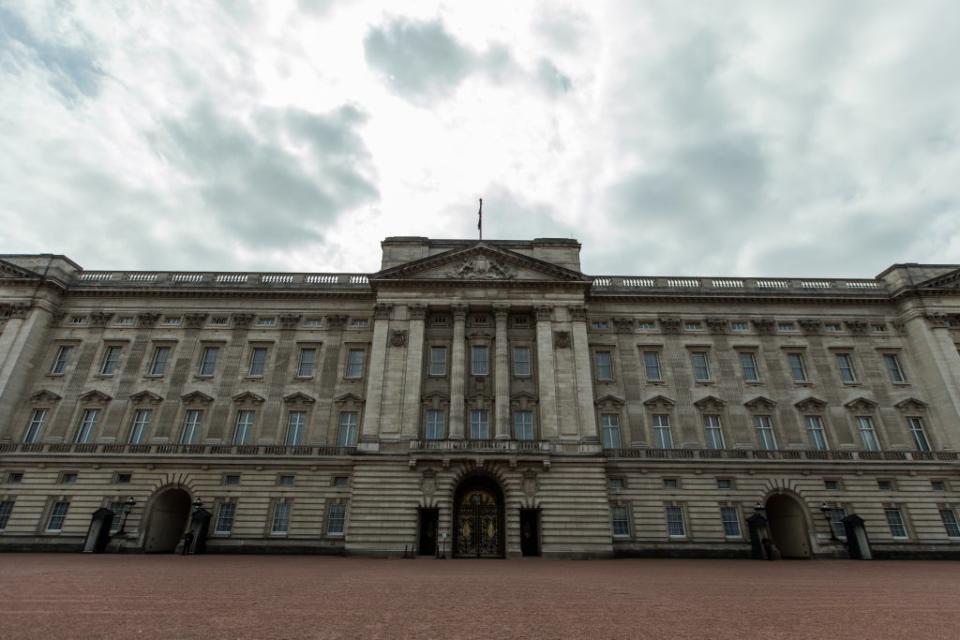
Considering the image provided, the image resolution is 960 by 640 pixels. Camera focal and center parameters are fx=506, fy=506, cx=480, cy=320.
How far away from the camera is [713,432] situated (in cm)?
3731

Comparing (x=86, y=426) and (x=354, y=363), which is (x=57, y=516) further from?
(x=354, y=363)

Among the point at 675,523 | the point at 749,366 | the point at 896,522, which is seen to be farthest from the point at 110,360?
the point at 896,522

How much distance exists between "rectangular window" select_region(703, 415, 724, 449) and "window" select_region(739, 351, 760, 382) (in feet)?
14.2

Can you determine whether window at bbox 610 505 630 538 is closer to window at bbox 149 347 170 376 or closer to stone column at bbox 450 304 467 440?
stone column at bbox 450 304 467 440

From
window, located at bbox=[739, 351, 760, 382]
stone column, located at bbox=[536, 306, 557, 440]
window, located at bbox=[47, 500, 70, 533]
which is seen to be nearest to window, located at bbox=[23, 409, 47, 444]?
window, located at bbox=[47, 500, 70, 533]

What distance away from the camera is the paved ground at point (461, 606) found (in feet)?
29.1

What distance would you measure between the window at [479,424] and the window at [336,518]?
10125 mm

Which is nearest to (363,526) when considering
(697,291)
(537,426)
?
(537,426)

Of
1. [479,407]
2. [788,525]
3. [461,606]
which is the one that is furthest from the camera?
[479,407]

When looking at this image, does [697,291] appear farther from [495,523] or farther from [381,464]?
[381,464]

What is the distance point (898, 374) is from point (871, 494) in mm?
10413

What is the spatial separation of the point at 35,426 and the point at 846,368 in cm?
6131

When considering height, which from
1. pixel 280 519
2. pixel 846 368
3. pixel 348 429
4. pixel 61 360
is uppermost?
pixel 846 368

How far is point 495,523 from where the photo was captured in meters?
34.2
